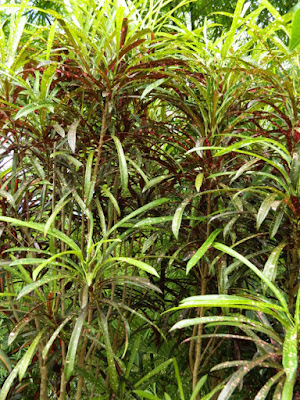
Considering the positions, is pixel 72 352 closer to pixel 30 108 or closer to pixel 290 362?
pixel 290 362

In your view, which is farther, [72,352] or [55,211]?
[55,211]

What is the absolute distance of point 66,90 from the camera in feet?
3.80

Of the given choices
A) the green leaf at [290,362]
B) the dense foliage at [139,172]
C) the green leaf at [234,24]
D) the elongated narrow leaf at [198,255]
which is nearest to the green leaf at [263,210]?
the dense foliage at [139,172]

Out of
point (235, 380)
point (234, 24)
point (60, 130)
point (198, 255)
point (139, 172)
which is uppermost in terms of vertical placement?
point (234, 24)

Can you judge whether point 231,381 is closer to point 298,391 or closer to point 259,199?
point 298,391

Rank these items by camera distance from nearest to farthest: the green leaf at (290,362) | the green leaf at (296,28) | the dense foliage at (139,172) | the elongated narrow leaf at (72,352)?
the green leaf at (296,28) → the green leaf at (290,362) → the elongated narrow leaf at (72,352) → the dense foliage at (139,172)

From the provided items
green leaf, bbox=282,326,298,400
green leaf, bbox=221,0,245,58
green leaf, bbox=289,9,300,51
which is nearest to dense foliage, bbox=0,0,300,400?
green leaf, bbox=221,0,245,58

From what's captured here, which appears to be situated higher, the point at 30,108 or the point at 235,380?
the point at 30,108

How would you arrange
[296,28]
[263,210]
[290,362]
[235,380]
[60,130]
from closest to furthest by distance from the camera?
1. [296,28]
2. [290,362]
3. [235,380]
4. [263,210]
5. [60,130]

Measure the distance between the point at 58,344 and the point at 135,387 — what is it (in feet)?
0.85

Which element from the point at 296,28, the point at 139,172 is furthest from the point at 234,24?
the point at 296,28

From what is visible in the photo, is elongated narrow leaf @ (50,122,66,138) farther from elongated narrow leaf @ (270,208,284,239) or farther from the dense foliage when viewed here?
elongated narrow leaf @ (270,208,284,239)

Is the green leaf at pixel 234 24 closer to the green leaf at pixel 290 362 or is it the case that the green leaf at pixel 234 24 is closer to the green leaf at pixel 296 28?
the green leaf at pixel 290 362

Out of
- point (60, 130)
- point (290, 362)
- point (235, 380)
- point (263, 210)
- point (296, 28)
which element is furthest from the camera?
point (60, 130)
